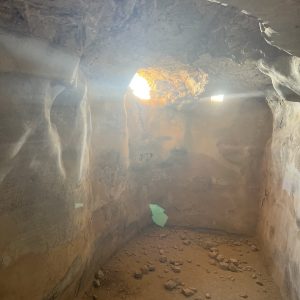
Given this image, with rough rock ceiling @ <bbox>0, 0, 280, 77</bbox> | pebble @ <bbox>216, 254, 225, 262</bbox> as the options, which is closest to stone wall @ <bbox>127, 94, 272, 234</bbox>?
pebble @ <bbox>216, 254, 225, 262</bbox>

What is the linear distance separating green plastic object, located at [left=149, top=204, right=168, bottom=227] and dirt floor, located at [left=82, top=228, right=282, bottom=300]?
305mm

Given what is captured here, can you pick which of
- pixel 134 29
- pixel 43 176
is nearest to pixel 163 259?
pixel 43 176

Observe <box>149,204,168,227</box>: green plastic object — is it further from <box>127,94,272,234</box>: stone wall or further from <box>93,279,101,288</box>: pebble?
<box>93,279,101,288</box>: pebble

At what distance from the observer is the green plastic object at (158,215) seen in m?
4.74

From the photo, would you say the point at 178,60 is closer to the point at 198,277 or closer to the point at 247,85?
the point at 247,85

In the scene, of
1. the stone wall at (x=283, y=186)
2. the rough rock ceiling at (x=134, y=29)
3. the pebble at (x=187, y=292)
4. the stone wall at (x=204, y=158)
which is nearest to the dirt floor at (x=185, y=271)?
the pebble at (x=187, y=292)

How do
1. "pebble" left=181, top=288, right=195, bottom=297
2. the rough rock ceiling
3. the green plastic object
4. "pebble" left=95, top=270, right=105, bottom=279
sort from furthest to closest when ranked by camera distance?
1. the green plastic object
2. "pebble" left=95, top=270, right=105, bottom=279
3. "pebble" left=181, top=288, right=195, bottom=297
4. the rough rock ceiling

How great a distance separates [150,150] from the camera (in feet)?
15.3

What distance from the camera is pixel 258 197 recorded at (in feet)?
14.3

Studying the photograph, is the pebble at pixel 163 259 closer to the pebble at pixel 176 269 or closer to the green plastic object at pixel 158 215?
the pebble at pixel 176 269

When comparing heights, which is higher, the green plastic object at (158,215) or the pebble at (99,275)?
the green plastic object at (158,215)

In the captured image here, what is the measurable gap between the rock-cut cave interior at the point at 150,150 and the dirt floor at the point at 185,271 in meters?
0.02

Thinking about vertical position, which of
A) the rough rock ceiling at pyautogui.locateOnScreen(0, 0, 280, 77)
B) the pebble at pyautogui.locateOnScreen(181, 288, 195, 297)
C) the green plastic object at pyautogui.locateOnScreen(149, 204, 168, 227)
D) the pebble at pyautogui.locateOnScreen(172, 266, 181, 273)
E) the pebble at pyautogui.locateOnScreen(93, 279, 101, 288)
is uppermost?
the rough rock ceiling at pyautogui.locateOnScreen(0, 0, 280, 77)

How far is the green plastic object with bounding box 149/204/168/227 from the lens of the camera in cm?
474
